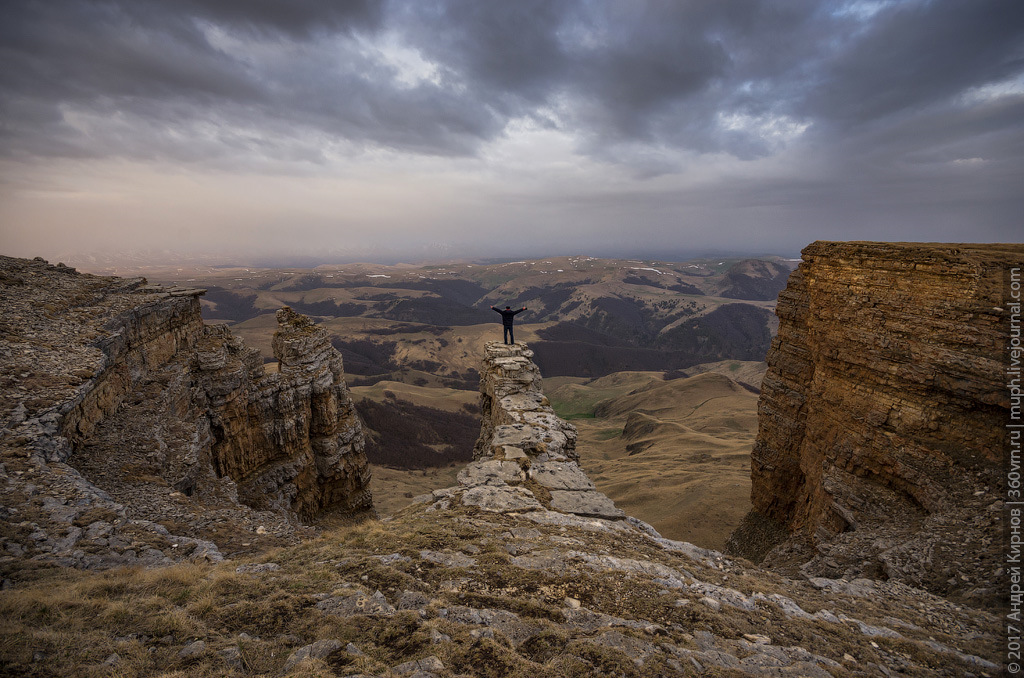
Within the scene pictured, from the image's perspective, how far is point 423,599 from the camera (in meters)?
6.14

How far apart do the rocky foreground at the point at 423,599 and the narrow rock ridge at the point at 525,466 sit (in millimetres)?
116

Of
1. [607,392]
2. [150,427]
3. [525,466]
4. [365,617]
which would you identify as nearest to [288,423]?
[150,427]

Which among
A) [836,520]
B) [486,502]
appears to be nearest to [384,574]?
[486,502]

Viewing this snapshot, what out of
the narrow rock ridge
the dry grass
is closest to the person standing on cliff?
the narrow rock ridge

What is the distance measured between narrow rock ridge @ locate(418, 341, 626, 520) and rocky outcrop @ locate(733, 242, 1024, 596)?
755 centimetres

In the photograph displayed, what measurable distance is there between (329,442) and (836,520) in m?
22.1

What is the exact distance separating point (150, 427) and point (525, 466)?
39.0 feet

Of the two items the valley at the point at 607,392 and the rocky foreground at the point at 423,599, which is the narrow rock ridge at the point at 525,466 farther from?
the valley at the point at 607,392

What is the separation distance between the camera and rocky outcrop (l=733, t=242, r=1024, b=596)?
1002 cm

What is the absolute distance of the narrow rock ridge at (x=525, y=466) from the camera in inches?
417

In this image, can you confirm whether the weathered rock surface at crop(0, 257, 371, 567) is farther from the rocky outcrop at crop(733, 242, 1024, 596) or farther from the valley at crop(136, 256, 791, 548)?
the rocky outcrop at crop(733, 242, 1024, 596)

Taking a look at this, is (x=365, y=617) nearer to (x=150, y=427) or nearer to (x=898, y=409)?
(x=150, y=427)

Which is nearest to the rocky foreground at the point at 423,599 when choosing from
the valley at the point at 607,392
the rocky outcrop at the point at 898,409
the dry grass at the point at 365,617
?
the dry grass at the point at 365,617

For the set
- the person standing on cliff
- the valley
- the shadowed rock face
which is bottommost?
the valley
